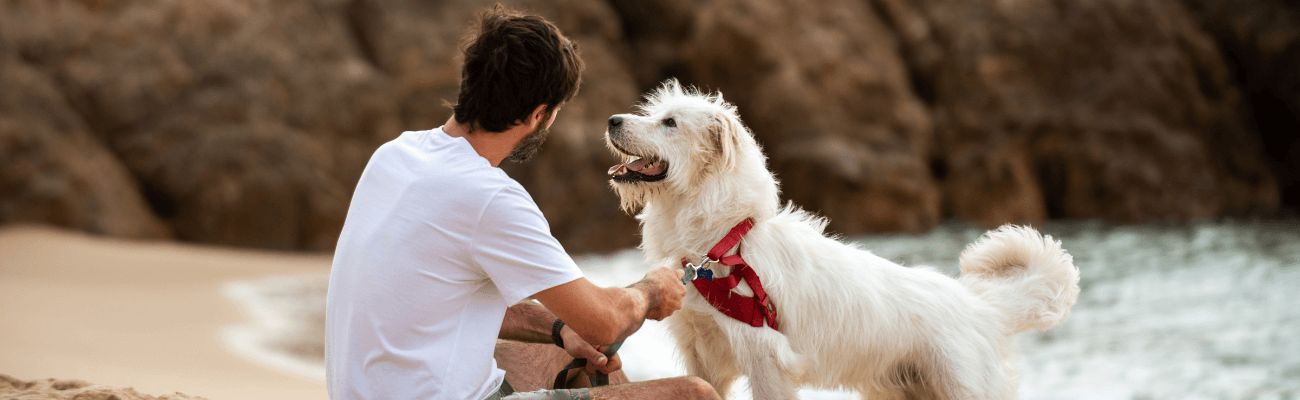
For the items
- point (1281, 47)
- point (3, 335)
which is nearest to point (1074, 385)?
point (3, 335)

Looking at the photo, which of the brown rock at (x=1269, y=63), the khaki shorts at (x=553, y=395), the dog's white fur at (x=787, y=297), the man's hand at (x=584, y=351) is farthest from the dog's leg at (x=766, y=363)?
the brown rock at (x=1269, y=63)

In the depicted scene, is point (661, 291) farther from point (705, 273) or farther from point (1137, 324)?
point (1137, 324)

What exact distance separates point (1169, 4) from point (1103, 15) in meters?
1.42

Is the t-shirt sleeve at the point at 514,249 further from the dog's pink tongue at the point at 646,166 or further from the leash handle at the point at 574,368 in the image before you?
the dog's pink tongue at the point at 646,166

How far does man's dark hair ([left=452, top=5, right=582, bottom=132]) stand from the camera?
2.72 metres

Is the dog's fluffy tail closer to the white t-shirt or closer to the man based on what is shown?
the man

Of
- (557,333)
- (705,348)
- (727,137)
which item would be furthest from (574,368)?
(727,137)

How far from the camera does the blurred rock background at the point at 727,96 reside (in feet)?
47.2

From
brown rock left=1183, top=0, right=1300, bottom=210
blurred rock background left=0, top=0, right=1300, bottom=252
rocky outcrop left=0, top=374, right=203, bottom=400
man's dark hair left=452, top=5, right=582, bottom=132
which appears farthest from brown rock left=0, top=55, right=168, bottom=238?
brown rock left=1183, top=0, right=1300, bottom=210

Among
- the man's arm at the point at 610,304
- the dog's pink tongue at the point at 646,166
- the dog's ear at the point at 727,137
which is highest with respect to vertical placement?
the dog's ear at the point at 727,137

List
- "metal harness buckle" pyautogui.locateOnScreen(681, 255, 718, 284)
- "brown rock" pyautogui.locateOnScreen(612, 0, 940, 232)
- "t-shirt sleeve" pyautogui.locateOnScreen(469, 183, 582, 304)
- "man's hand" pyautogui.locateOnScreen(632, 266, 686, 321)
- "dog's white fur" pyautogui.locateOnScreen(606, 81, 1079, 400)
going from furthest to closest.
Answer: "brown rock" pyautogui.locateOnScreen(612, 0, 940, 232), "dog's white fur" pyautogui.locateOnScreen(606, 81, 1079, 400), "metal harness buckle" pyautogui.locateOnScreen(681, 255, 718, 284), "man's hand" pyautogui.locateOnScreen(632, 266, 686, 321), "t-shirt sleeve" pyautogui.locateOnScreen(469, 183, 582, 304)

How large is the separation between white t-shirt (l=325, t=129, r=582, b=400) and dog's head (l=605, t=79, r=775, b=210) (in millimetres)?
931

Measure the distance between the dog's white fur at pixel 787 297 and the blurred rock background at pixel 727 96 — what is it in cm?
1169

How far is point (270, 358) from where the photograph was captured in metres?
7.14
